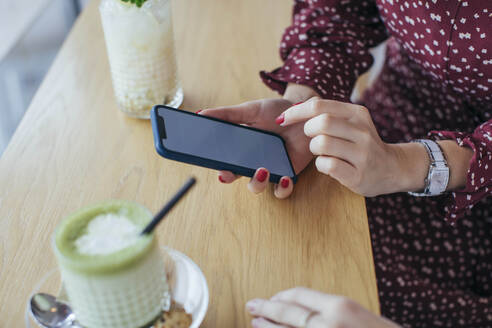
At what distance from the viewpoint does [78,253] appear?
0.40 m

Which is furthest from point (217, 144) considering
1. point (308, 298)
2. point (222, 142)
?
point (308, 298)

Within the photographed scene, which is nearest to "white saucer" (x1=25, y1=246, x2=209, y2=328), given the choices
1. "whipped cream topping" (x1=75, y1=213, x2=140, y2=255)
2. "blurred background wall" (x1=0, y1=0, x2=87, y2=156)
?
"whipped cream topping" (x1=75, y1=213, x2=140, y2=255)

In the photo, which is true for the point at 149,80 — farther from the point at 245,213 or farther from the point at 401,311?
the point at 401,311

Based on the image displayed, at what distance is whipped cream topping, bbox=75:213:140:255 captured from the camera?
1.33 feet

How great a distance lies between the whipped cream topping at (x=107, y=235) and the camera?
40 centimetres

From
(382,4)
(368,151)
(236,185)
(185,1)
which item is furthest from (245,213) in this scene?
(185,1)

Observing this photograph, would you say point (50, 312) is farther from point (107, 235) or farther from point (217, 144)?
point (217, 144)

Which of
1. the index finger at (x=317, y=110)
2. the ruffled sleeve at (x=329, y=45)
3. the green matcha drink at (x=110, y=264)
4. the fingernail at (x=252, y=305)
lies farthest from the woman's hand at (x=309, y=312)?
the ruffled sleeve at (x=329, y=45)

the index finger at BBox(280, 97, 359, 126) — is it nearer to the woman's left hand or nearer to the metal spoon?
the woman's left hand

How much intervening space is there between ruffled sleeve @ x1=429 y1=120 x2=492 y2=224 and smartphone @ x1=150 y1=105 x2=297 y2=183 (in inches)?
10.2

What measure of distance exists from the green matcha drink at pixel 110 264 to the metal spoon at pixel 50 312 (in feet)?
0.10

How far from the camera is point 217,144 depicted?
1.98 ft

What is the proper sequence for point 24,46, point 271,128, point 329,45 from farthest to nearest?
point 24,46 → point 329,45 → point 271,128

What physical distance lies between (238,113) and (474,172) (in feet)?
1.17
